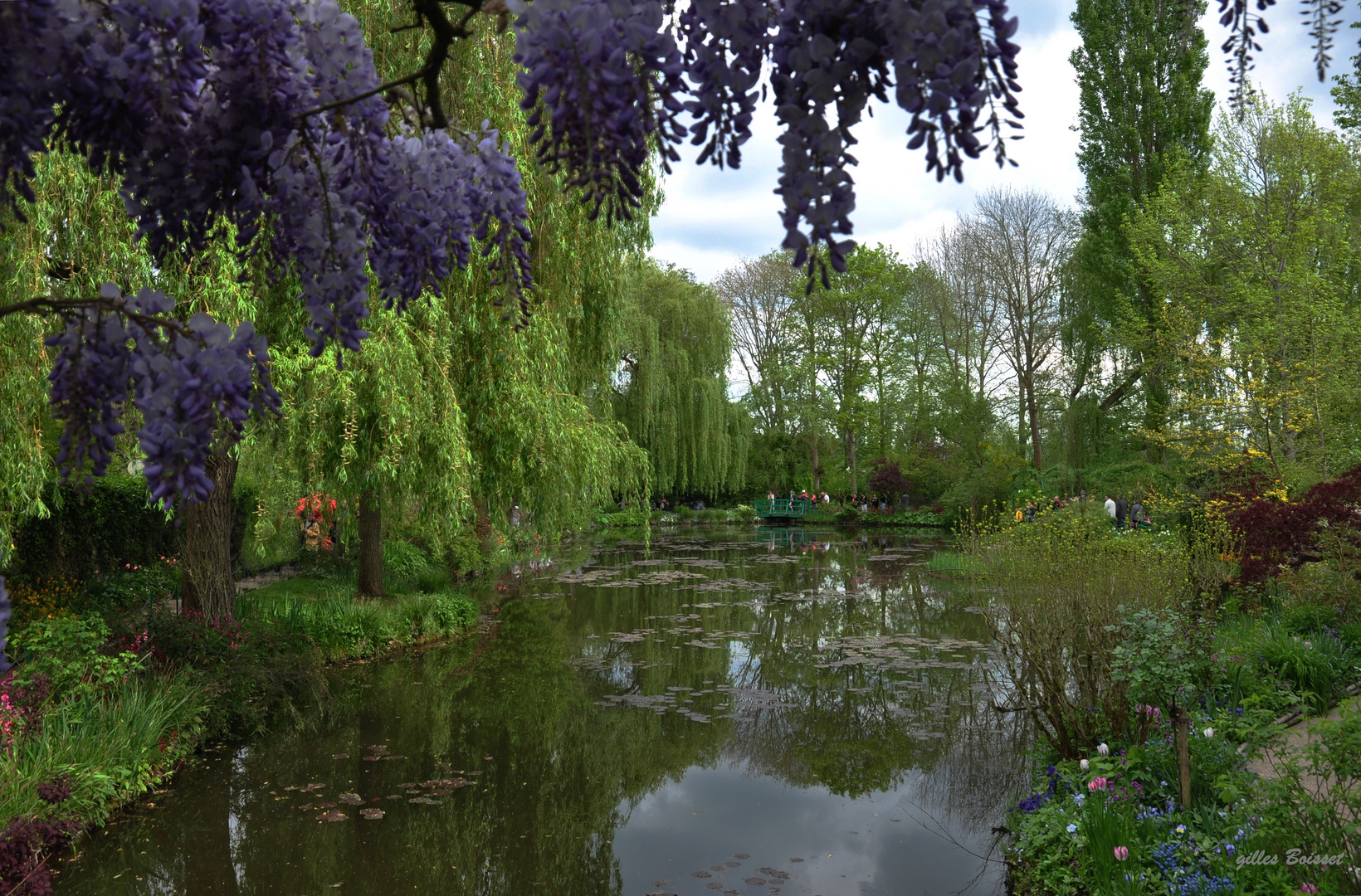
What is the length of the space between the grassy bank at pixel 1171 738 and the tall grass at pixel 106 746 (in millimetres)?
5390

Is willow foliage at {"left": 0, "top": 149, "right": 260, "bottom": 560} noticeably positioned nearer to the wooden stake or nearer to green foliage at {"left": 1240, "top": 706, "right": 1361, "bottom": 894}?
the wooden stake

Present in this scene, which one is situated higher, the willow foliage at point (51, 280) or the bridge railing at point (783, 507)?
the willow foliage at point (51, 280)

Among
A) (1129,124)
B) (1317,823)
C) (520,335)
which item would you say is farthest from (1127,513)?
(1317,823)

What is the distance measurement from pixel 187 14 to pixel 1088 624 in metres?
5.80

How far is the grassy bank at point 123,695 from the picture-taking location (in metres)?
4.78

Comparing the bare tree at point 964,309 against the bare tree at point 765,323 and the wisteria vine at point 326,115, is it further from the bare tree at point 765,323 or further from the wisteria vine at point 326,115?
the wisteria vine at point 326,115

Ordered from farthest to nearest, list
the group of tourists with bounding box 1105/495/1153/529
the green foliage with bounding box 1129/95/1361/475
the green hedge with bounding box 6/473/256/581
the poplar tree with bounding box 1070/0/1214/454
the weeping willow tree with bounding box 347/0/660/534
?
the poplar tree with bounding box 1070/0/1214/454 → the group of tourists with bounding box 1105/495/1153/529 → the green foliage with bounding box 1129/95/1361/475 → the green hedge with bounding box 6/473/256/581 → the weeping willow tree with bounding box 347/0/660/534

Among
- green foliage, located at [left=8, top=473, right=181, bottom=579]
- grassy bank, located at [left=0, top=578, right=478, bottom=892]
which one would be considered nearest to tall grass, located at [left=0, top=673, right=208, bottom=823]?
grassy bank, located at [left=0, top=578, right=478, bottom=892]

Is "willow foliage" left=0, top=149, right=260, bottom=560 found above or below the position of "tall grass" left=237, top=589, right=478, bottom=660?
above

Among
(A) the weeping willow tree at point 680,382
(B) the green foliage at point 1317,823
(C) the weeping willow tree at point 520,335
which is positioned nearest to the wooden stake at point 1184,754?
(B) the green foliage at point 1317,823

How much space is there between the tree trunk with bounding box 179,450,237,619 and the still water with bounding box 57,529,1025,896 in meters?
1.50

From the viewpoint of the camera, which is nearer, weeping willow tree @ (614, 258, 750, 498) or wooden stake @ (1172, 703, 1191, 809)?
wooden stake @ (1172, 703, 1191, 809)

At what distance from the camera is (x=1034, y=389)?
28.3m

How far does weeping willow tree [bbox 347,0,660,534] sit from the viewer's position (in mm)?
8453
